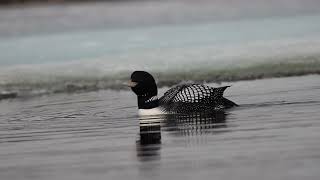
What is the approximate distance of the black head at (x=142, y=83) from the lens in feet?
36.7

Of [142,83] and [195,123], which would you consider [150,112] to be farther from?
[195,123]

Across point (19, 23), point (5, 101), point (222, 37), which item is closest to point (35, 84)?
point (5, 101)

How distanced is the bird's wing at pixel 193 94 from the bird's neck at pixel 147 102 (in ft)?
0.48

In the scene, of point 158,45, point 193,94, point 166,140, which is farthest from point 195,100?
point 158,45

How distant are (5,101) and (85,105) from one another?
205 centimetres

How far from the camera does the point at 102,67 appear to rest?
602 inches

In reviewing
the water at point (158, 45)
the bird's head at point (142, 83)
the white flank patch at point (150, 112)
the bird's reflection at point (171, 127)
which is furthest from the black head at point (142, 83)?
the water at point (158, 45)

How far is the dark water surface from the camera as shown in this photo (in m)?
6.70

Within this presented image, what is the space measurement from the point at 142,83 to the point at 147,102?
30 centimetres

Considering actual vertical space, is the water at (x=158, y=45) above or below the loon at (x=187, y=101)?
above

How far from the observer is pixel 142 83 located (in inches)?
442

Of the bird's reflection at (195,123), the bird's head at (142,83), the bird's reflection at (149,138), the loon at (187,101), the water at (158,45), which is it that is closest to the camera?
the bird's reflection at (149,138)

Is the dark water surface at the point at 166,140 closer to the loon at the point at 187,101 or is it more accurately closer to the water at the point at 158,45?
the loon at the point at 187,101

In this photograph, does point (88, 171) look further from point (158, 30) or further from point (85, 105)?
point (158, 30)
